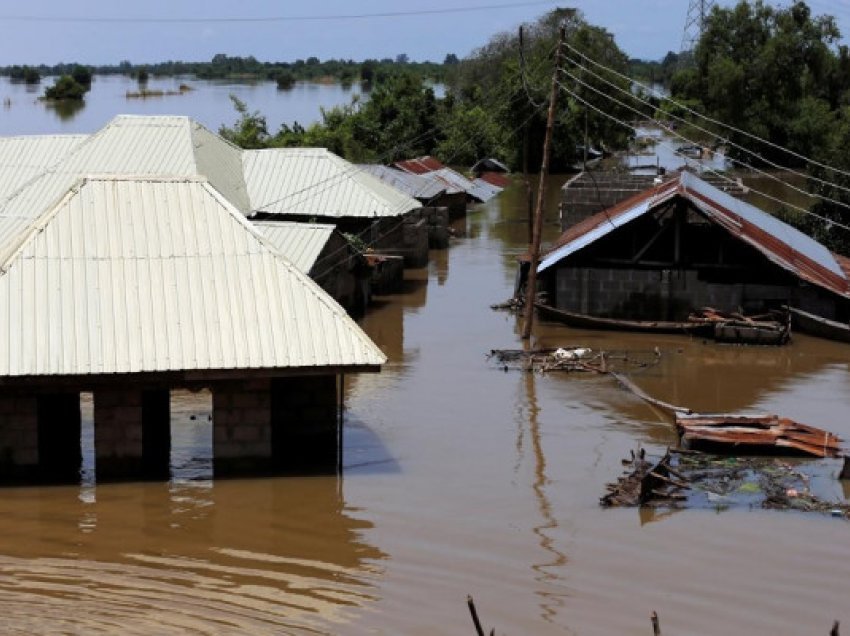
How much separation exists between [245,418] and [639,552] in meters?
4.65

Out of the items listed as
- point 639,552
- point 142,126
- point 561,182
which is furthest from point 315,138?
point 639,552

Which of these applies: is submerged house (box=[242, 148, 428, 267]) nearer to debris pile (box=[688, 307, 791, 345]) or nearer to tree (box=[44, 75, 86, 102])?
debris pile (box=[688, 307, 791, 345])

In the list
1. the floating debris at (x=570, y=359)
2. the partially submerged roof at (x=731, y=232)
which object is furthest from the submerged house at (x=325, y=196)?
the floating debris at (x=570, y=359)

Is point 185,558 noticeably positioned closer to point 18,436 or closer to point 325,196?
point 18,436

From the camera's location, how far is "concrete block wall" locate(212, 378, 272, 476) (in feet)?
50.5

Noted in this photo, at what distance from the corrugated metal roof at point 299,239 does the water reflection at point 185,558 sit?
8.14 m

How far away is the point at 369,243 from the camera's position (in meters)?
31.5

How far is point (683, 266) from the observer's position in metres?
25.8

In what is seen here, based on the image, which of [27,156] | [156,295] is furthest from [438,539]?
[27,156]

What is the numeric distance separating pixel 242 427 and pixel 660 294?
12.4 meters

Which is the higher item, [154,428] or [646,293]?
[646,293]

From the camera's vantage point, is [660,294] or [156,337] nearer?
[156,337]

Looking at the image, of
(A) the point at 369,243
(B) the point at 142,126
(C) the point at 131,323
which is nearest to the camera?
(C) the point at 131,323

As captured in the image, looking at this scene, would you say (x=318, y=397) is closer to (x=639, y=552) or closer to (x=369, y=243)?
(x=639, y=552)
